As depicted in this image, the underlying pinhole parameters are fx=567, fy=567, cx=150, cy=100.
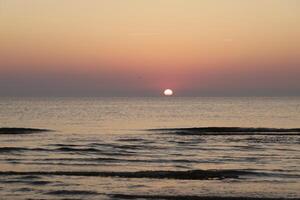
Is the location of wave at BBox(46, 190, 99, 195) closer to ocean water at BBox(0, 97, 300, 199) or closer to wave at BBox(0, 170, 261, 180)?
ocean water at BBox(0, 97, 300, 199)

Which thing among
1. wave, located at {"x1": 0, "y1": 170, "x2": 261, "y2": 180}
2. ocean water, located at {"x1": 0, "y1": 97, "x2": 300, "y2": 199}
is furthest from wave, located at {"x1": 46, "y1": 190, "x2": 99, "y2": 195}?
wave, located at {"x1": 0, "y1": 170, "x2": 261, "y2": 180}

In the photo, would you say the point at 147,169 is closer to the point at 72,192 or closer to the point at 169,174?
the point at 169,174

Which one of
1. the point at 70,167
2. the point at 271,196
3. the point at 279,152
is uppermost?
the point at 279,152

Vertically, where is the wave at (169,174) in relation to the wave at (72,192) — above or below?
above

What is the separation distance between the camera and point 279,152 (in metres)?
36.4

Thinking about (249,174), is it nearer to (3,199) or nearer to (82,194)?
(82,194)

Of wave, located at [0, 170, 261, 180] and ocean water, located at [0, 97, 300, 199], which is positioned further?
wave, located at [0, 170, 261, 180]

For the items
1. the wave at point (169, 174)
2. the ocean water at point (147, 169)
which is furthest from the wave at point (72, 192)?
the wave at point (169, 174)

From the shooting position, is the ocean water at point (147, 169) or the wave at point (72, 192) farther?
the ocean water at point (147, 169)

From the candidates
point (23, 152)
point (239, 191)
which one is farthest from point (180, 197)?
point (23, 152)

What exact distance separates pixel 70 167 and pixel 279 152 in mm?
14577

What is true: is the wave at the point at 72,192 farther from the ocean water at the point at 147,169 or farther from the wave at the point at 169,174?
the wave at the point at 169,174

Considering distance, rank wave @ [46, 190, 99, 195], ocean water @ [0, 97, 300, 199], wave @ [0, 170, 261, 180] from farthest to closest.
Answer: wave @ [0, 170, 261, 180] < ocean water @ [0, 97, 300, 199] < wave @ [46, 190, 99, 195]

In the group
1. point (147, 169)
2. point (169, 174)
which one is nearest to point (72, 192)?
point (169, 174)
